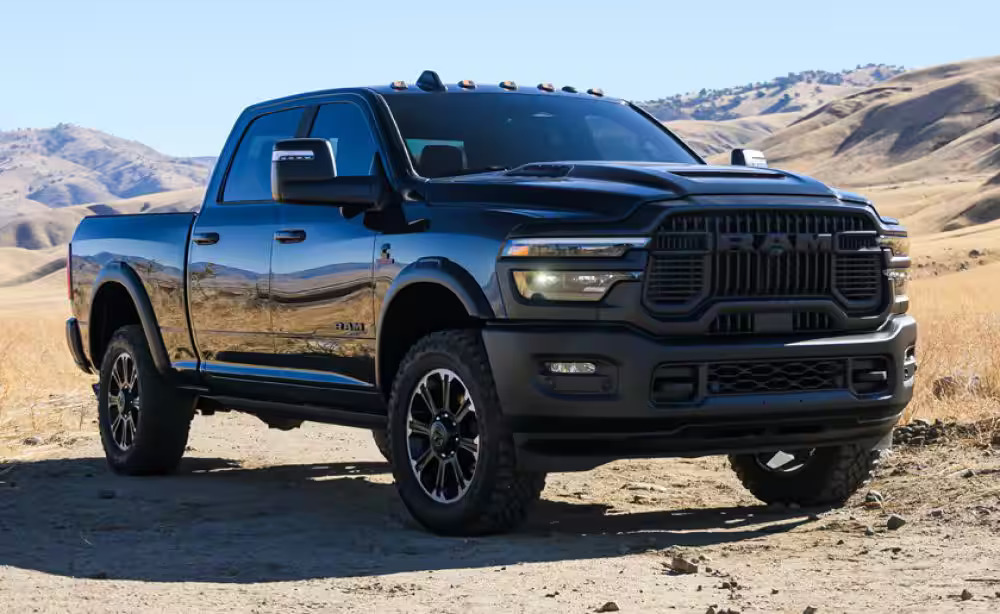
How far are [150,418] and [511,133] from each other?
300cm

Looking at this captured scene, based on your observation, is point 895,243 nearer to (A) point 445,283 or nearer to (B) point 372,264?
(A) point 445,283

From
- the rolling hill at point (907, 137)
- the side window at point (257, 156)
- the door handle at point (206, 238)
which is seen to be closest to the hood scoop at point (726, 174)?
the side window at point (257, 156)

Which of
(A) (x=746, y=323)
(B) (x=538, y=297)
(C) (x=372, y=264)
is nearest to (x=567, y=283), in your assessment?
(B) (x=538, y=297)

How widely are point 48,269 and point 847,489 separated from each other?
387ft

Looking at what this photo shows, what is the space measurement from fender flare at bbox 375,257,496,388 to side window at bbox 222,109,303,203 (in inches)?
62.3

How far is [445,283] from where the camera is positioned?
21.0ft

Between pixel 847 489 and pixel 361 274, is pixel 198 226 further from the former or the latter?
pixel 847 489

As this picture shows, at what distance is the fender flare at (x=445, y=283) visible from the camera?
627 cm

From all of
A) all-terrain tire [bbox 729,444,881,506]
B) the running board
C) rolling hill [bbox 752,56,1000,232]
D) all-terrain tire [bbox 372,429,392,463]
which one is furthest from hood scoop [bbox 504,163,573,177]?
rolling hill [bbox 752,56,1000,232]

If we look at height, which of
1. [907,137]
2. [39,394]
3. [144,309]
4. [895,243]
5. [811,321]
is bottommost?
[907,137]

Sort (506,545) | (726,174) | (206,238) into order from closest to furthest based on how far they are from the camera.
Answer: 1. (506,545)
2. (726,174)
3. (206,238)

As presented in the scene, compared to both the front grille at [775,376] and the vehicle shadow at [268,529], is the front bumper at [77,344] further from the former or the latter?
the front grille at [775,376]

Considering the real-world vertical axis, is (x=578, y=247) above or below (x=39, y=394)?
above

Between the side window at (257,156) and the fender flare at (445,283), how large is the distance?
1583 millimetres
